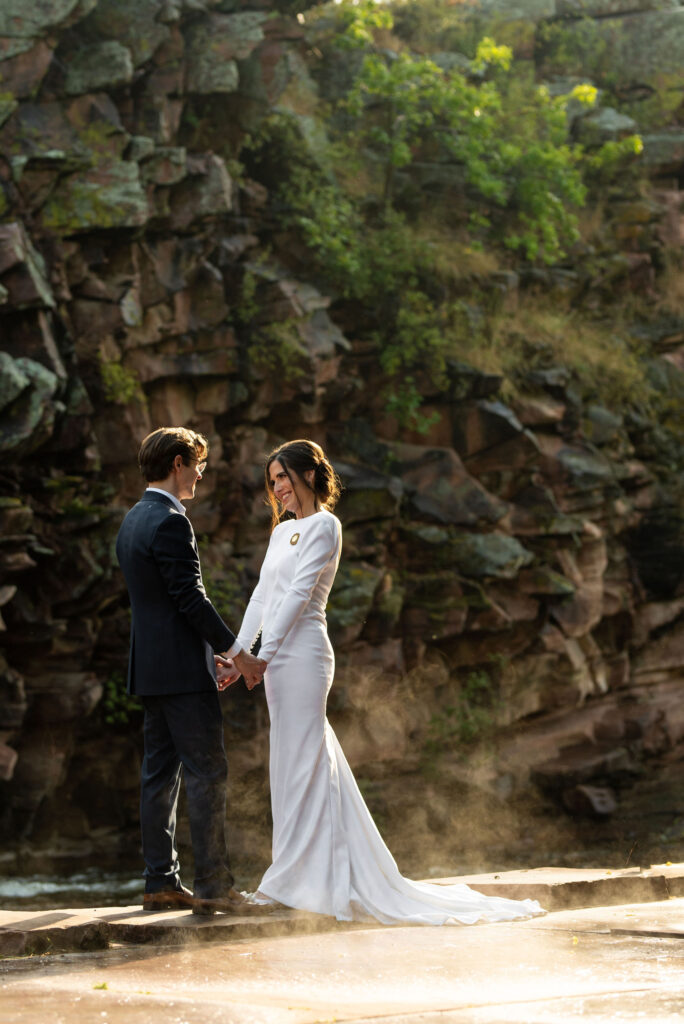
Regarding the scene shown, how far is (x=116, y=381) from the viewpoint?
1515 cm

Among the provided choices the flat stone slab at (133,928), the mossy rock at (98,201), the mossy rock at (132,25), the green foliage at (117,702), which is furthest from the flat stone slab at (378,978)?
the mossy rock at (132,25)

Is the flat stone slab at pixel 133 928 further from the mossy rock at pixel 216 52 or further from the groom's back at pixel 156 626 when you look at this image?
the mossy rock at pixel 216 52

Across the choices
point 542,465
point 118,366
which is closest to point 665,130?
point 542,465

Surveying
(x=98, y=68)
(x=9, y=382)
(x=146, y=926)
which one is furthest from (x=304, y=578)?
(x=98, y=68)

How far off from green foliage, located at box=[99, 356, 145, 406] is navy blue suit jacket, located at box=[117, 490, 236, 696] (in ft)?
32.4

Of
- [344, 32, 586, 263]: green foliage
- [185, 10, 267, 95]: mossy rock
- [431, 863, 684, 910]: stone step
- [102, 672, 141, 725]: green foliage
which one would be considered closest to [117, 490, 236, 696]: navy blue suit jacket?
[431, 863, 684, 910]: stone step

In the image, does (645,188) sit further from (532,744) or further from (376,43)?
(532,744)

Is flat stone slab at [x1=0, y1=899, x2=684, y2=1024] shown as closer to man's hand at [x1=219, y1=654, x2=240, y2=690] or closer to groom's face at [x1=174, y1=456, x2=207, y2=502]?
man's hand at [x1=219, y1=654, x2=240, y2=690]

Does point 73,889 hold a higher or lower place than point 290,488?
lower

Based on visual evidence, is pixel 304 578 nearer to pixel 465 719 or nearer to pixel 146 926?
pixel 146 926

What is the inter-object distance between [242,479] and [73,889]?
615 cm

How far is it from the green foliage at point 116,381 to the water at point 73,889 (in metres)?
5.94

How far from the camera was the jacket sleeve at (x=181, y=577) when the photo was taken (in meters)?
5.38

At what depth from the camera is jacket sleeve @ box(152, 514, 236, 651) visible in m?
5.38
